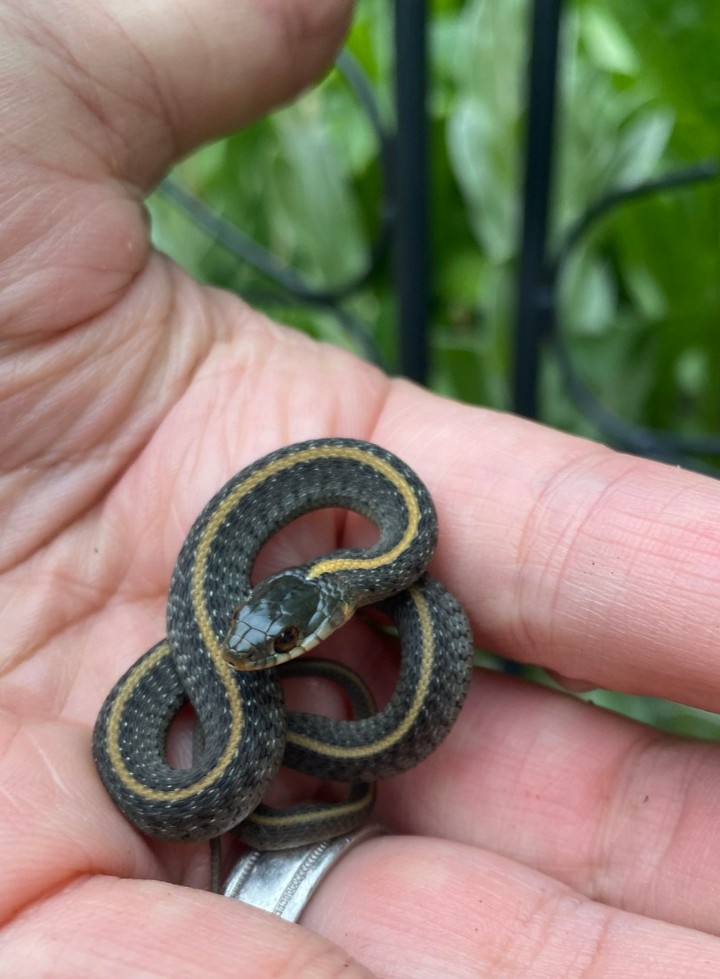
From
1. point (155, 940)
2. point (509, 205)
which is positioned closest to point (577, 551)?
point (155, 940)

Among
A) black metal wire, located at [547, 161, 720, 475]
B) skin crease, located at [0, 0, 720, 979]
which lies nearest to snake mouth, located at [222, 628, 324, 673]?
skin crease, located at [0, 0, 720, 979]

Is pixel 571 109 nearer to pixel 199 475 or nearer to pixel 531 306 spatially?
pixel 531 306

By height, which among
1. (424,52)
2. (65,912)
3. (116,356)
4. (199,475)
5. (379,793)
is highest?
(424,52)

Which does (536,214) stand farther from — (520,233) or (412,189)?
(412,189)

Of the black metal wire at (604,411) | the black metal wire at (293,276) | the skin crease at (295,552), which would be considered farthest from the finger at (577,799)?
the black metal wire at (293,276)

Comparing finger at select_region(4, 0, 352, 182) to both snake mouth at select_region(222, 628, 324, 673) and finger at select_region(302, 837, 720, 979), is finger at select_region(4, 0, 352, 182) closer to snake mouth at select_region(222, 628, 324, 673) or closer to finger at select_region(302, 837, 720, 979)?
snake mouth at select_region(222, 628, 324, 673)

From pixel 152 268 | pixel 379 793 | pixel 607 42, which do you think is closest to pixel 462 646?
pixel 379 793
